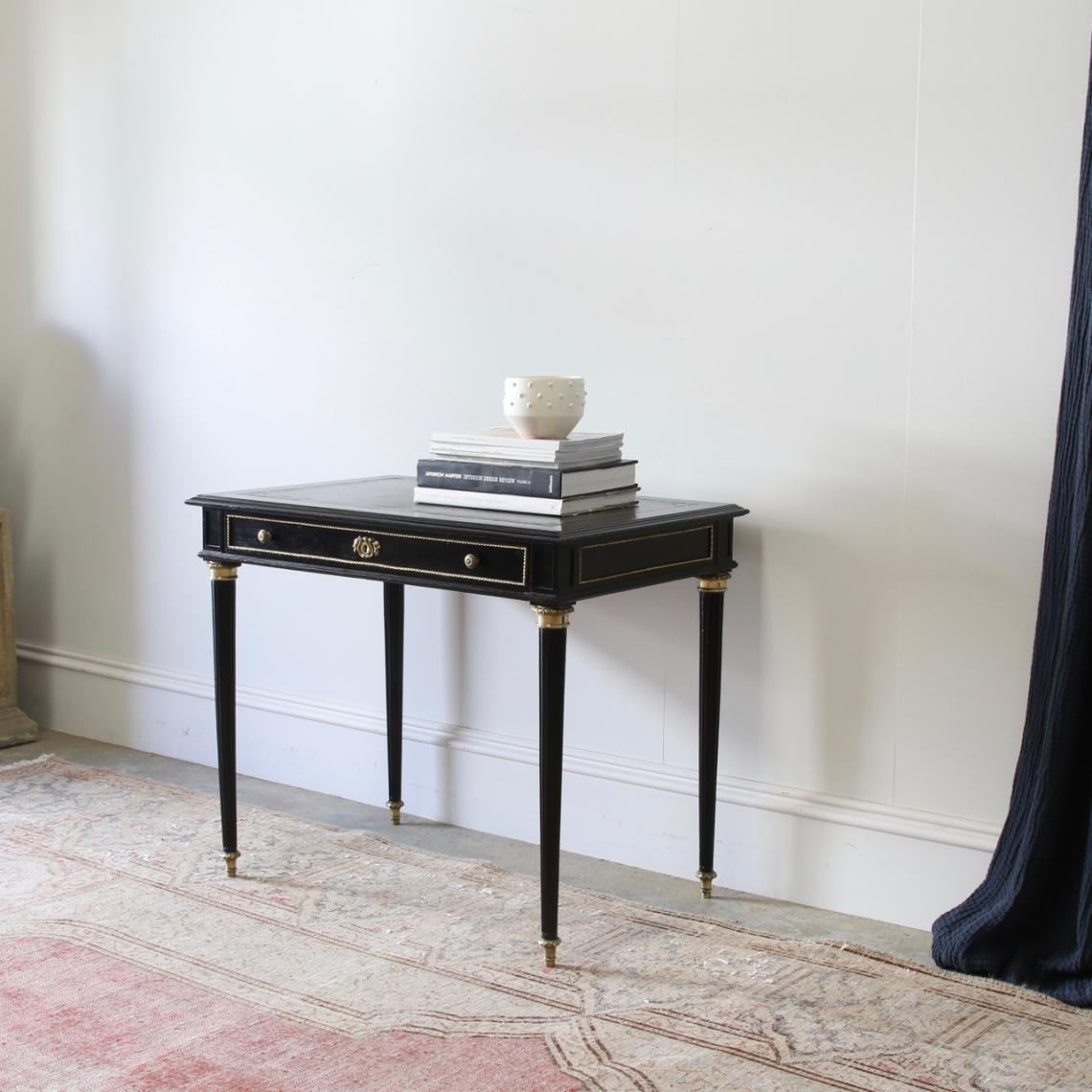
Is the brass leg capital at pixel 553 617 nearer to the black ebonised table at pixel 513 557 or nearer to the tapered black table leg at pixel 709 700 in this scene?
the black ebonised table at pixel 513 557

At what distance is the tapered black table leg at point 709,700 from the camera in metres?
2.84

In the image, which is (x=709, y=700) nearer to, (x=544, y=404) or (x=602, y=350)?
(x=544, y=404)

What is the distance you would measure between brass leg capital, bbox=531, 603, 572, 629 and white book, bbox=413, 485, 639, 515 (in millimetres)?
195

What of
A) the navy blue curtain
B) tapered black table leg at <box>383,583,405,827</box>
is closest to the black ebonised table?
tapered black table leg at <box>383,583,405,827</box>

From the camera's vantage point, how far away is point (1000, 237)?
2.60 metres

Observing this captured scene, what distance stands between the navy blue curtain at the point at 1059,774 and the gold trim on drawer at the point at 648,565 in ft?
1.98

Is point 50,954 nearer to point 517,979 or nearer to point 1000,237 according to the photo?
point 517,979

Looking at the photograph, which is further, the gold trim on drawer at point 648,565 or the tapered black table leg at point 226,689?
the tapered black table leg at point 226,689

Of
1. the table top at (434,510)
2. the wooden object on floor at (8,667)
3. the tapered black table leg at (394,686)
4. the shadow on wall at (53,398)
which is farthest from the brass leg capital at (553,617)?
the wooden object on floor at (8,667)

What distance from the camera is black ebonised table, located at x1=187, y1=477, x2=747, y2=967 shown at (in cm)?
251

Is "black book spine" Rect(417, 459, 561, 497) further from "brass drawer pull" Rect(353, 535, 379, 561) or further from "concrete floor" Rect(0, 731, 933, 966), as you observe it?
"concrete floor" Rect(0, 731, 933, 966)

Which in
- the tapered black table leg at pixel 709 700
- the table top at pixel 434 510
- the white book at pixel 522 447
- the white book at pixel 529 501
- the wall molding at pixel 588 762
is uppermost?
the white book at pixel 522 447

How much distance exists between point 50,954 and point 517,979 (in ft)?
2.60

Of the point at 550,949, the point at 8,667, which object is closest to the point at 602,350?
the point at 550,949
